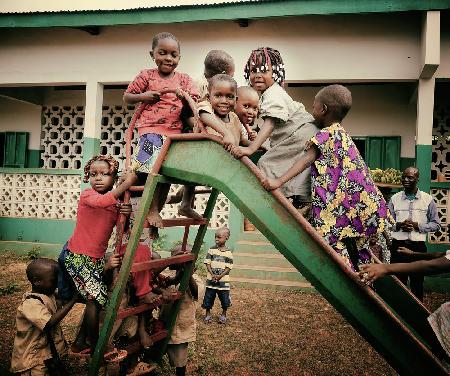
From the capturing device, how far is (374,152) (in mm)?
8805

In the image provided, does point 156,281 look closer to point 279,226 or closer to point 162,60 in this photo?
point 279,226

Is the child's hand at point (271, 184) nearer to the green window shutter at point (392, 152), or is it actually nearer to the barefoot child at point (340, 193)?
the barefoot child at point (340, 193)

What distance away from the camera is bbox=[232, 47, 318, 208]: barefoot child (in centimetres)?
278

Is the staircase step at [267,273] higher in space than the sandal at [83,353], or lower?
lower

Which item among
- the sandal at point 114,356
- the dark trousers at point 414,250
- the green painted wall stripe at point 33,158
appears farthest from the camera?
the green painted wall stripe at point 33,158

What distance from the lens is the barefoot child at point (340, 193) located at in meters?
2.48

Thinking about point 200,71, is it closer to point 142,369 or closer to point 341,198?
point 142,369

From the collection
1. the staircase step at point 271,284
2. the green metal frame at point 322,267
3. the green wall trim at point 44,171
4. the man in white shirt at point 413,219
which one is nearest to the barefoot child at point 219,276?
the staircase step at point 271,284

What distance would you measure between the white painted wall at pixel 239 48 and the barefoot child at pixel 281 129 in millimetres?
5196

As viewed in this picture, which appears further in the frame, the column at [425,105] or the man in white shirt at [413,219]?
the column at [425,105]

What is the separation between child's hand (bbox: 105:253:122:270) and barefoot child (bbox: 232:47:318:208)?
124cm

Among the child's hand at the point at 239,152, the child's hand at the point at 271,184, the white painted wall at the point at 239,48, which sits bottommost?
the child's hand at the point at 271,184

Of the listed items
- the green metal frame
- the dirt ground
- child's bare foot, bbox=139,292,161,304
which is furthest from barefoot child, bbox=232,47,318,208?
the dirt ground

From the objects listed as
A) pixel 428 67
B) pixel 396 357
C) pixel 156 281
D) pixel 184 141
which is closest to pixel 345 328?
pixel 156 281
